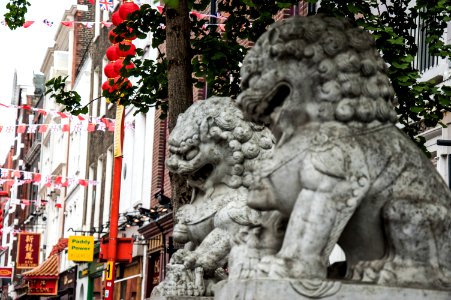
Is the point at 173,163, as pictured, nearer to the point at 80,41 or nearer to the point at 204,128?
the point at 204,128

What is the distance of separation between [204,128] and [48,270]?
50444mm

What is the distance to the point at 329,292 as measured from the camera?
4.19 metres

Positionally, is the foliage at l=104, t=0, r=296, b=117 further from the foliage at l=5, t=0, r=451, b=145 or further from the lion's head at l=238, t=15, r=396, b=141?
the lion's head at l=238, t=15, r=396, b=141

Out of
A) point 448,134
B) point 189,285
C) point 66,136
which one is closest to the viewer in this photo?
point 189,285

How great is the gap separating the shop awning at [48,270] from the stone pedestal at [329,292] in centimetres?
5073

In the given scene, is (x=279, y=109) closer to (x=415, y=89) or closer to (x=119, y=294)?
(x=415, y=89)

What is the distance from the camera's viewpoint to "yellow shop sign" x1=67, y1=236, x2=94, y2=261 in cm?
3823

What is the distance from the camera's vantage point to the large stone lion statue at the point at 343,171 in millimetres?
4277

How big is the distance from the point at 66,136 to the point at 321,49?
5605 centimetres

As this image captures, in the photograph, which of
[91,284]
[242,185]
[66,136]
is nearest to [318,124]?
[242,185]

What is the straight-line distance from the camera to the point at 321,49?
14.5ft

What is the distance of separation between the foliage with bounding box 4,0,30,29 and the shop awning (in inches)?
1602

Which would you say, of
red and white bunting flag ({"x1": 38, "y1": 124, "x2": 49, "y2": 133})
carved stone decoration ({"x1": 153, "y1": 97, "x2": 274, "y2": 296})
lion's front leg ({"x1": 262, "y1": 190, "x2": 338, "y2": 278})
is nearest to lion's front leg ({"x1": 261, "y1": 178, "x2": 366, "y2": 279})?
lion's front leg ({"x1": 262, "y1": 190, "x2": 338, "y2": 278})

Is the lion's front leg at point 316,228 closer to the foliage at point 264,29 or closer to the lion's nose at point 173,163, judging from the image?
the lion's nose at point 173,163
